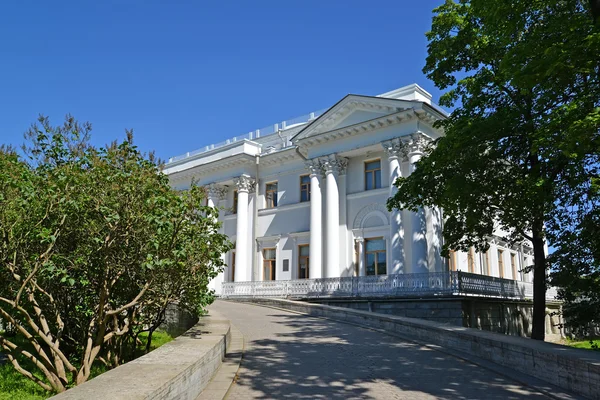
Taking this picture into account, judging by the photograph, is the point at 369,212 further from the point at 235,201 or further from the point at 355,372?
the point at 355,372

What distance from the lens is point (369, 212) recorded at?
2527 cm

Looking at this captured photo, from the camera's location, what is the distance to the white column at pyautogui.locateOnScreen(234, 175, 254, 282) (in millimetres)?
29234

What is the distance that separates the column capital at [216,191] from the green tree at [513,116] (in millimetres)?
18176

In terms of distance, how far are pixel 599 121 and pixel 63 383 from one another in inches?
363

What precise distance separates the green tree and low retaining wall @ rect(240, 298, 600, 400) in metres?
3.47

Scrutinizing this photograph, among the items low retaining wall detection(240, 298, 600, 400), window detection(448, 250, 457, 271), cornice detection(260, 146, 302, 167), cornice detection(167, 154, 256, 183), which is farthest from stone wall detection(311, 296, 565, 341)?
cornice detection(167, 154, 256, 183)

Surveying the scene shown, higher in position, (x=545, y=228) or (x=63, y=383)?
(x=545, y=228)

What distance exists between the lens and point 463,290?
19.2 meters

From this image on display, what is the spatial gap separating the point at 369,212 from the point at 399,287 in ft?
17.5

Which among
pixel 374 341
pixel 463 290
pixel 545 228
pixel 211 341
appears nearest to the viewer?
pixel 211 341

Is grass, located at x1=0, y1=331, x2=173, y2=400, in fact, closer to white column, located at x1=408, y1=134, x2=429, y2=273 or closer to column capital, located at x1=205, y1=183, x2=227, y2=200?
white column, located at x1=408, y1=134, x2=429, y2=273

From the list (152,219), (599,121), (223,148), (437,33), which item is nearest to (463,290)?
(437,33)

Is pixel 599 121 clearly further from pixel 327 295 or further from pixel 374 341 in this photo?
pixel 327 295

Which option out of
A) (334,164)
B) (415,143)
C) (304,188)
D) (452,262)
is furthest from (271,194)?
(452,262)
